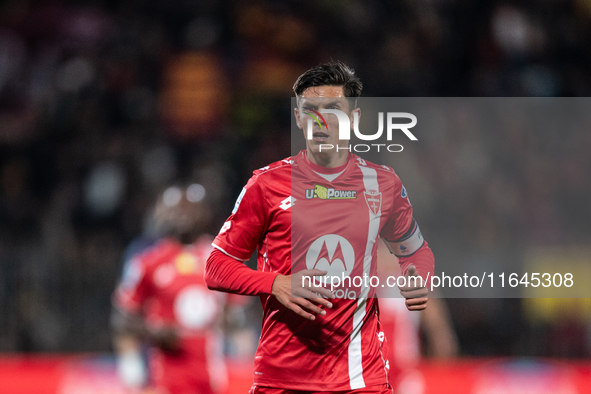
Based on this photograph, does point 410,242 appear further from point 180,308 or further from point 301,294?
point 180,308

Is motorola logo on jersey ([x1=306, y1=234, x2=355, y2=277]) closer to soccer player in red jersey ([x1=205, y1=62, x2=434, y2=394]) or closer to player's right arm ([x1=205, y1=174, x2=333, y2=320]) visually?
soccer player in red jersey ([x1=205, y1=62, x2=434, y2=394])

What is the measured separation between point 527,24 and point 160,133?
5.57m

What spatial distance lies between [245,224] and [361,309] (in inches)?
26.4

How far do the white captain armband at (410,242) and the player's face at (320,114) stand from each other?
522mm

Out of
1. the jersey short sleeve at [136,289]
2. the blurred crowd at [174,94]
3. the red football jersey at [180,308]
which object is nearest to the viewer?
the red football jersey at [180,308]

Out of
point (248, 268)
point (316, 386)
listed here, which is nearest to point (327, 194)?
point (248, 268)

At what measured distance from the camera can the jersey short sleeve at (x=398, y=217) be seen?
341 cm

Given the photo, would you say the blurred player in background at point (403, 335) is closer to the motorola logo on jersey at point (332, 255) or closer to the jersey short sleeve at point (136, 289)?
the jersey short sleeve at point (136, 289)

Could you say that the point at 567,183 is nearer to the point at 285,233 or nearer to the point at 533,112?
the point at 533,112

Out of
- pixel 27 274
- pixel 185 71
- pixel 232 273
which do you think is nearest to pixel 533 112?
pixel 232 273

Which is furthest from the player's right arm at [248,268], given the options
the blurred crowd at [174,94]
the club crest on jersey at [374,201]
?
the blurred crowd at [174,94]

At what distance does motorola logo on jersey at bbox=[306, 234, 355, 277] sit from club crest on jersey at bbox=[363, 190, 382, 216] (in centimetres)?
21

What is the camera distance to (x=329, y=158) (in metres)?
3.37

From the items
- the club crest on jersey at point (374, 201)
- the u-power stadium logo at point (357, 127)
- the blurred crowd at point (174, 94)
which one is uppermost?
the blurred crowd at point (174, 94)
